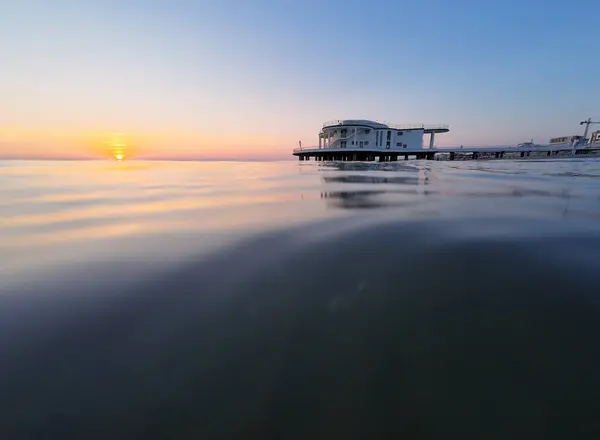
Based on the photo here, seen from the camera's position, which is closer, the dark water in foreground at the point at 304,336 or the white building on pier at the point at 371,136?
the dark water in foreground at the point at 304,336

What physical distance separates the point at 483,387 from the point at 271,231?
3.56 meters

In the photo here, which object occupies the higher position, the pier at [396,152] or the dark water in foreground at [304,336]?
the pier at [396,152]

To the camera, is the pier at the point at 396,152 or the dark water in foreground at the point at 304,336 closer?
the dark water in foreground at the point at 304,336

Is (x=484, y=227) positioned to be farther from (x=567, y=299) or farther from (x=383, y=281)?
(x=383, y=281)

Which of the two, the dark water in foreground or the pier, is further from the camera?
the pier

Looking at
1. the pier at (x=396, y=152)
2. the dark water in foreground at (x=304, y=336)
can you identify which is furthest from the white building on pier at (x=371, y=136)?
the dark water in foreground at (x=304, y=336)

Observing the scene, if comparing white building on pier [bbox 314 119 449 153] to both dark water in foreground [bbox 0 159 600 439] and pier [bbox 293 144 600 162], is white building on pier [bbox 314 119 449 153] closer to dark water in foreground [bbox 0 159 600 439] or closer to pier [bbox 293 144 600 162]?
pier [bbox 293 144 600 162]

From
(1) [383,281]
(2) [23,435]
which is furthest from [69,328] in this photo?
(1) [383,281]

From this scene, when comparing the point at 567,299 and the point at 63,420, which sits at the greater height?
the point at 567,299

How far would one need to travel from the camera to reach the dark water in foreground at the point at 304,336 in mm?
1449

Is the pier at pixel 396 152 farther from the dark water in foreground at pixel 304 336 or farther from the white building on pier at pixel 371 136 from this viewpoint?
the dark water in foreground at pixel 304 336

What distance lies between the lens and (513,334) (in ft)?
6.50

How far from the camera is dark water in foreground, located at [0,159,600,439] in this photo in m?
1.45

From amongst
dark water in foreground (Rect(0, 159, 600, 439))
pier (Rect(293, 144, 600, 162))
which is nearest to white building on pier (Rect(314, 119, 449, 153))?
pier (Rect(293, 144, 600, 162))
